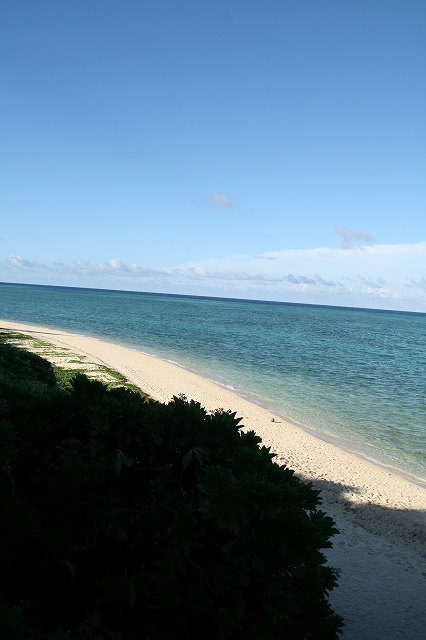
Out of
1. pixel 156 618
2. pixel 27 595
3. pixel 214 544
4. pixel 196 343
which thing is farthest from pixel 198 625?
pixel 196 343

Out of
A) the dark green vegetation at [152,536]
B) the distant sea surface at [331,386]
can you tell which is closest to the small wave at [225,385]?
the distant sea surface at [331,386]

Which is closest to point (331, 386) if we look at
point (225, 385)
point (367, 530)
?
point (225, 385)

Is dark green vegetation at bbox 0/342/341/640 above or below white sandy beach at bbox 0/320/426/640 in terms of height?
above

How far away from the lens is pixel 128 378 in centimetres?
2252

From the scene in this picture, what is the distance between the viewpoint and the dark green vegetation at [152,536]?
3098 mm

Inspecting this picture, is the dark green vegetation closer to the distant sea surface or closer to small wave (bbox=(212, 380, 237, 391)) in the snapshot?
the distant sea surface

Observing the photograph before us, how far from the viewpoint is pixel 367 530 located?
9.34 m

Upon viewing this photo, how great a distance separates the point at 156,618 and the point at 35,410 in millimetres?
2021

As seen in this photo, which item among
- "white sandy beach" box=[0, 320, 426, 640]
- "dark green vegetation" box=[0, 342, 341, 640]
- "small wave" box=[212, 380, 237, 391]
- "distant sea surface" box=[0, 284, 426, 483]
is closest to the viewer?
"dark green vegetation" box=[0, 342, 341, 640]

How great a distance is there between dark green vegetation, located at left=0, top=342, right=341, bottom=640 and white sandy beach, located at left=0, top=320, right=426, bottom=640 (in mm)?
2689

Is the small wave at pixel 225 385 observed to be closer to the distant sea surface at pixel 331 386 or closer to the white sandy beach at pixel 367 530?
the distant sea surface at pixel 331 386

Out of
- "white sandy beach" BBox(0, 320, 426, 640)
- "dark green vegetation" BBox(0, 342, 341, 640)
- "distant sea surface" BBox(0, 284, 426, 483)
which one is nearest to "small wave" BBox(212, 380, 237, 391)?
"distant sea surface" BBox(0, 284, 426, 483)

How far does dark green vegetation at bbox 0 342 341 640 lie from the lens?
310cm

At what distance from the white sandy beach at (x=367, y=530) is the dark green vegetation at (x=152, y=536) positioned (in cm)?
269
